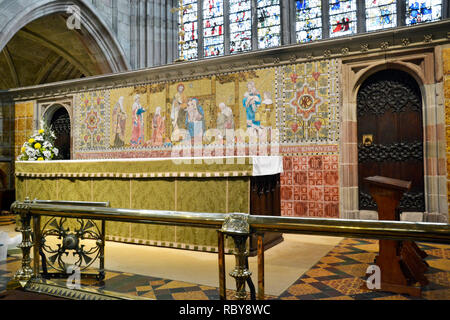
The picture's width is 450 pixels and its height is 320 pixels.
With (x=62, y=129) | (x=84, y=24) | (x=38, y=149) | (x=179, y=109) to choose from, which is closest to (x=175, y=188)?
(x=179, y=109)

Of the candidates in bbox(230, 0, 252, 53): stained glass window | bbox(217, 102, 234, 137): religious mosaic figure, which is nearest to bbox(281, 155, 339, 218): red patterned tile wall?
bbox(217, 102, 234, 137): religious mosaic figure

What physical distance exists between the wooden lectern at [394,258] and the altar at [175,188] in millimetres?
1503

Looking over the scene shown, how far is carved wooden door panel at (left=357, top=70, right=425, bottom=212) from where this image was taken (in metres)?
6.11

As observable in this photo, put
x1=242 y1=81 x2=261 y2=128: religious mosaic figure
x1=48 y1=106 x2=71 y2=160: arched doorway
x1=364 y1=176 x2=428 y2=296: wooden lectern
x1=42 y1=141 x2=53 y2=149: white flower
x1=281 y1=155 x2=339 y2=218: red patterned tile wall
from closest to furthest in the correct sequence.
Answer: x1=364 y1=176 x2=428 y2=296: wooden lectern < x1=281 y1=155 x2=339 y2=218: red patterned tile wall < x1=242 y1=81 x2=261 y2=128: religious mosaic figure < x1=42 y1=141 x2=53 y2=149: white flower < x1=48 y1=106 x2=71 y2=160: arched doorway

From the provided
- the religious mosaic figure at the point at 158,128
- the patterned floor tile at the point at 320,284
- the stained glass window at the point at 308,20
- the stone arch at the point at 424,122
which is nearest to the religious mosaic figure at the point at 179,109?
the religious mosaic figure at the point at 158,128

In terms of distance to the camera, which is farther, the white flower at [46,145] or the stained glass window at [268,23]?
the stained glass window at [268,23]

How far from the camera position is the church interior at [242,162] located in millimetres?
2536

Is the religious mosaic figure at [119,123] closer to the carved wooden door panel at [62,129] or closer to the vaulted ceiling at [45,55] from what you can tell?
the carved wooden door panel at [62,129]

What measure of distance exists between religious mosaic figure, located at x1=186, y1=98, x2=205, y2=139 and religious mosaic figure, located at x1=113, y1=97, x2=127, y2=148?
74.6 inches

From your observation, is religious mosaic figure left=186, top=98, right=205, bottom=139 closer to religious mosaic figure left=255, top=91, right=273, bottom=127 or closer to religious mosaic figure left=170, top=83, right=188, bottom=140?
religious mosaic figure left=170, top=83, right=188, bottom=140
